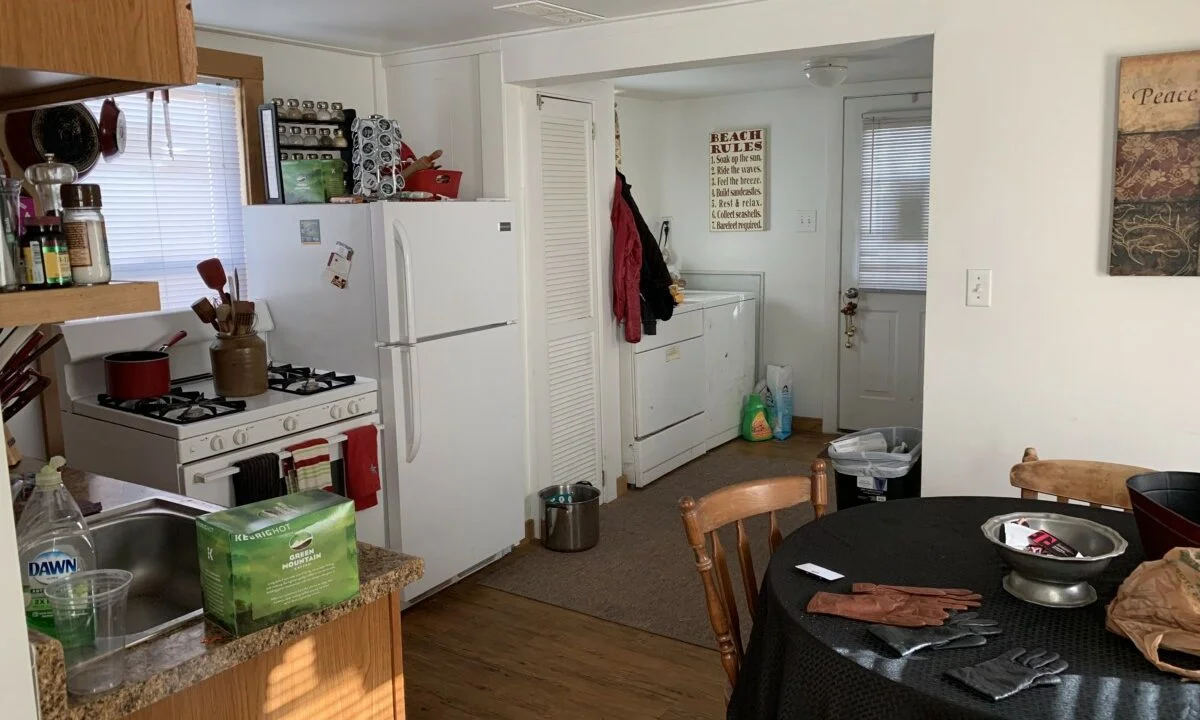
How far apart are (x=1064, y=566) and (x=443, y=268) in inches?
95.8

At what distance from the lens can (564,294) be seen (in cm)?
431

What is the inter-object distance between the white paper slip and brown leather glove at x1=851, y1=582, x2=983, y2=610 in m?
0.06

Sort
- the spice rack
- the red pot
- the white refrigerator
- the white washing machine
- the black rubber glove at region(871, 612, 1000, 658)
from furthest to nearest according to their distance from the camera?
the white washing machine < the spice rack < the white refrigerator < the red pot < the black rubber glove at region(871, 612, 1000, 658)

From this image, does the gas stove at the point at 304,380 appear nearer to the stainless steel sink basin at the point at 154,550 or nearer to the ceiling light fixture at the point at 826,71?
the stainless steel sink basin at the point at 154,550

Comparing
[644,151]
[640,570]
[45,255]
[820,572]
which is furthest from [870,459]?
[644,151]

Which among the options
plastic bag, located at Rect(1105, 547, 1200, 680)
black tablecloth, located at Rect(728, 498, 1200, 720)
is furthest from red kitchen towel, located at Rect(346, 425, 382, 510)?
plastic bag, located at Rect(1105, 547, 1200, 680)

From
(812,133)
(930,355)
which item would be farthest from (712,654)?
(812,133)

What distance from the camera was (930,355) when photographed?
3.03m

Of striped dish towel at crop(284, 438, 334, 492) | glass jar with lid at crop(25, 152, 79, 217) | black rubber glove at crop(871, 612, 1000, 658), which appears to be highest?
glass jar with lid at crop(25, 152, 79, 217)

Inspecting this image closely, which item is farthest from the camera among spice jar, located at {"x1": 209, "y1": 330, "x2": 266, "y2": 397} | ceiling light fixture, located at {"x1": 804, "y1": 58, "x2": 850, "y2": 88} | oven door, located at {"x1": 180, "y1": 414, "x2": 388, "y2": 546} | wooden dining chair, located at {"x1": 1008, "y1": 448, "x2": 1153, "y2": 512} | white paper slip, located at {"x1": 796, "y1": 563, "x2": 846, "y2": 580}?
ceiling light fixture, located at {"x1": 804, "y1": 58, "x2": 850, "y2": 88}

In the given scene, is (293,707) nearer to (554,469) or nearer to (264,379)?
(264,379)

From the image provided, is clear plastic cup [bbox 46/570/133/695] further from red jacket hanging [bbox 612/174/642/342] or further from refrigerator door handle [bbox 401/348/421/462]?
red jacket hanging [bbox 612/174/642/342]

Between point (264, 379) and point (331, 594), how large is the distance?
1946 mm

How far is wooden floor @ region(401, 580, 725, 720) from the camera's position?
2.83 metres
